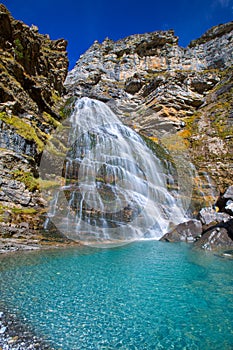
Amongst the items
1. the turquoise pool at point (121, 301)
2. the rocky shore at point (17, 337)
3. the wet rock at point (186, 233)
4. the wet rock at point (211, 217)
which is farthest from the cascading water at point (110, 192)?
the rocky shore at point (17, 337)

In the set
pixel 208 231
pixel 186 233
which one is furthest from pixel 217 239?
pixel 186 233

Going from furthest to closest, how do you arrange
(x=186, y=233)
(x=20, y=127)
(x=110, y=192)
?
(x=110, y=192) → (x=20, y=127) → (x=186, y=233)

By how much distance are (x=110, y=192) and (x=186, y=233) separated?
568 centimetres

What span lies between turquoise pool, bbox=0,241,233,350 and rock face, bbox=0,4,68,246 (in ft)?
13.6

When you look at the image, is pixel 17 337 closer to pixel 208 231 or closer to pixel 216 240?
pixel 216 240

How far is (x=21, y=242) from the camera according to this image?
9555mm

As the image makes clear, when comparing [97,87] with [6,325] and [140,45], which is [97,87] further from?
[6,325]

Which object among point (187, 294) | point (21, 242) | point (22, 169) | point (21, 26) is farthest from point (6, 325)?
point (21, 26)

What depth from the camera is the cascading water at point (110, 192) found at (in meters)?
12.7

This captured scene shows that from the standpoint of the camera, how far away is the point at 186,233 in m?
14.3

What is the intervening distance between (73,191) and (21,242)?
16.1 ft

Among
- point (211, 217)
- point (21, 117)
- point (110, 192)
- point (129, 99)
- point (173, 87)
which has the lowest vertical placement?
point (211, 217)

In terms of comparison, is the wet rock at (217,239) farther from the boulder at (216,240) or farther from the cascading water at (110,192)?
the cascading water at (110,192)

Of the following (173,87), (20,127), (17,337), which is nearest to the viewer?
(17,337)
